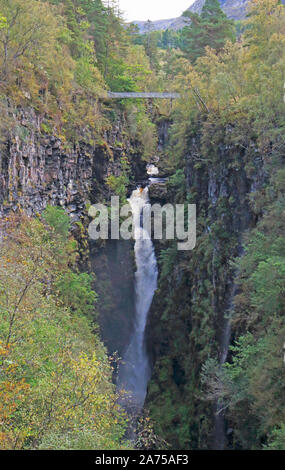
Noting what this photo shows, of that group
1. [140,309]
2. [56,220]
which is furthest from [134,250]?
[56,220]

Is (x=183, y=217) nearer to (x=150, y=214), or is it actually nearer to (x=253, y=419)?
(x=150, y=214)

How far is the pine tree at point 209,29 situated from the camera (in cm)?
3412

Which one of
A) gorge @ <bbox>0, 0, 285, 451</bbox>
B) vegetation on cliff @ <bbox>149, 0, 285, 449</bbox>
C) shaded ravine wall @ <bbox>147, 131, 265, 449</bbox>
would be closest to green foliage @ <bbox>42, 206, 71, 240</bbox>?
gorge @ <bbox>0, 0, 285, 451</bbox>

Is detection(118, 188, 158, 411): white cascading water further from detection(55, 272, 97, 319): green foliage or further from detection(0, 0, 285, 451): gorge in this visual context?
detection(55, 272, 97, 319): green foliage

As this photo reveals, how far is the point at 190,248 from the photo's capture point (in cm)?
2373

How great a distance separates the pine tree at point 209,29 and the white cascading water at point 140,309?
16158mm

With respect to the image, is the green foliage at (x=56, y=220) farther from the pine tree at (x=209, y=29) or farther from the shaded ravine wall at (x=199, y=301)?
the pine tree at (x=209, y=29)

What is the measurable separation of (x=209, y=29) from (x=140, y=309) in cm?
2695

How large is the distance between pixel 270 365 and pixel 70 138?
19643 mm

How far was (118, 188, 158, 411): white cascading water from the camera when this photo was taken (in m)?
25.3

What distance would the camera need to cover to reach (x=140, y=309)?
27.7 metres
